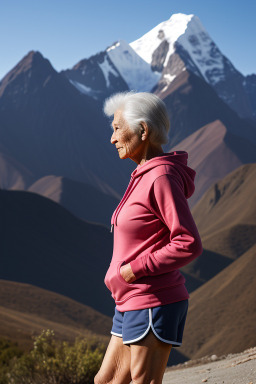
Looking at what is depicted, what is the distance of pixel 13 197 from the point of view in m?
67.2

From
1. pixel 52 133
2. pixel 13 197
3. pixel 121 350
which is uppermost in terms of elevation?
pixel 121 350

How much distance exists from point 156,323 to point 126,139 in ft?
2.83

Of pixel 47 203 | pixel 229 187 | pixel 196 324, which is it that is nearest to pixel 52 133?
pixel 229 187

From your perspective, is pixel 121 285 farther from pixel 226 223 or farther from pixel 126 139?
pixel 226 223

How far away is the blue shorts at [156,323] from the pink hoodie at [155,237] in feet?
0.10

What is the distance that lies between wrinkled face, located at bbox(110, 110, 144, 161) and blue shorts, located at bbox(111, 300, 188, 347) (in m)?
0.73

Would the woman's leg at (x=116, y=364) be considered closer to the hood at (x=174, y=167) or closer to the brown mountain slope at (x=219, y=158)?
the hood at (x=174, y=167)

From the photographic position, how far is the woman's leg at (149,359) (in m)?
2.67

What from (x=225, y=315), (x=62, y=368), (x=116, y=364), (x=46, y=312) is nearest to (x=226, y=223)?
(x=225, y=315)

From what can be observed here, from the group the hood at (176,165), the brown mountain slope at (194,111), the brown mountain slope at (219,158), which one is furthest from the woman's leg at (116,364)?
the brown mountain slope at (194,111)

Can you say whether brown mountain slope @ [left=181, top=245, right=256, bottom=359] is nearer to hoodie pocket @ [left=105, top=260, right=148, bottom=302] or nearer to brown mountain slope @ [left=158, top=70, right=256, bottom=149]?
hoodie pocket @ [left=105, top=260, right=148, bottom=302]

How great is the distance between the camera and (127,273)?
2.66m

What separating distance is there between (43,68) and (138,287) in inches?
6464

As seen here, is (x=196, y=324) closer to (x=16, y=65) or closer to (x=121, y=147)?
(x=121, y=147)
